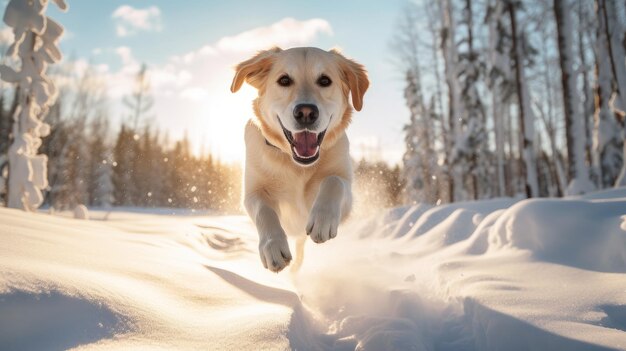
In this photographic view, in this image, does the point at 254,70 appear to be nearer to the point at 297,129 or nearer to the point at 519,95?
the point at 297,129

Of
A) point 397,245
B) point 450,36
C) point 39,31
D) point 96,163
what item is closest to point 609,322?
point 397,245

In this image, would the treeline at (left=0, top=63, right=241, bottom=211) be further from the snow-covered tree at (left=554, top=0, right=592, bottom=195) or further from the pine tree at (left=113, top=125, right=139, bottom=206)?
the snow-covered tree at (left=554, top=0, right=592, bottom=195)

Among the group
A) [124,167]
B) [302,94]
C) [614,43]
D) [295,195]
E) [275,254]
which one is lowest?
[275,254]

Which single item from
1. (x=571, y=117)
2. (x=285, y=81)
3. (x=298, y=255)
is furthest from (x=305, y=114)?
(x=571, y=117)

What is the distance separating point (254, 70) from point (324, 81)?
27.4 inches

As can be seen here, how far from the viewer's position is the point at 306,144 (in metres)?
3.23

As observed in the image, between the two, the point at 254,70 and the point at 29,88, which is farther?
the point at 29,88

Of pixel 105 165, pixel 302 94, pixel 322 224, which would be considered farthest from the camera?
pixel 105 165

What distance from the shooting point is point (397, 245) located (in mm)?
6727

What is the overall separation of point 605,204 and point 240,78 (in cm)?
377

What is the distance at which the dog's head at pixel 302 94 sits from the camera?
3219 mm

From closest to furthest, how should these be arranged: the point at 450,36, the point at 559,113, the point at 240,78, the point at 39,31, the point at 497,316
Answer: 1. the point at 497,316
2. the point at 240,78
3. the point at 39,31
4. the point at 450,36
5. the point at 559,113

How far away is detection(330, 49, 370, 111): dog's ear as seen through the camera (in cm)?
386

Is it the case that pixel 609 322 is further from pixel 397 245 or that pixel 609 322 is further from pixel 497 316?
pixel 397 245
